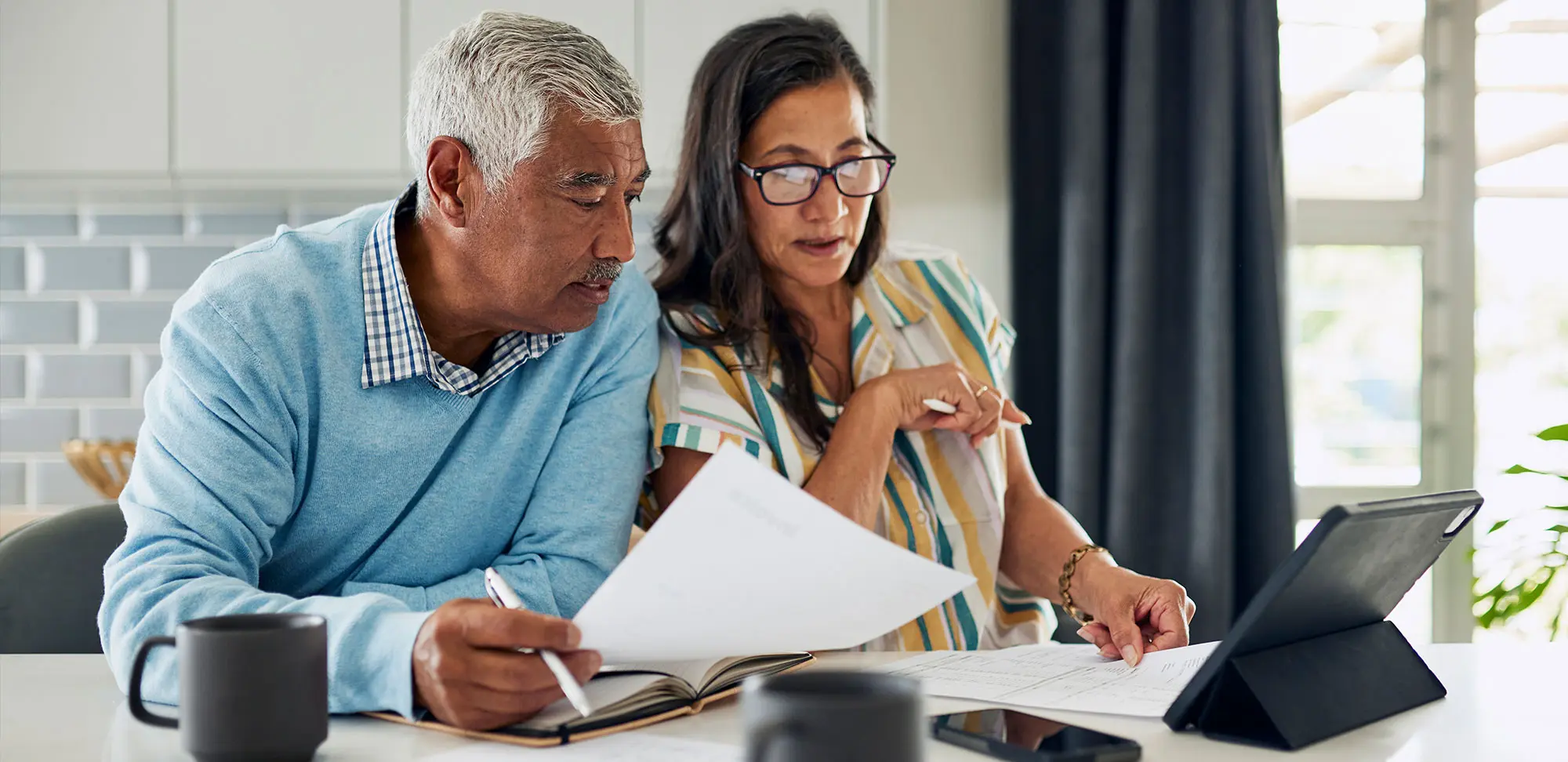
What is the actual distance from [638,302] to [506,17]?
36cm

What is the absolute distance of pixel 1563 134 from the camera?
3252 mm

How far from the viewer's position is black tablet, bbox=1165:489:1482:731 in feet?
2.76

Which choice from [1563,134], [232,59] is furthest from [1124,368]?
[232,59]

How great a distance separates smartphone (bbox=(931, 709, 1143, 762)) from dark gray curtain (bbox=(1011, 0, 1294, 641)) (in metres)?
1.91

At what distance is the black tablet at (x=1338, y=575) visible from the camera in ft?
2.76

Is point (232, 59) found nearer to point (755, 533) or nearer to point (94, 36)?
point (94, 36)

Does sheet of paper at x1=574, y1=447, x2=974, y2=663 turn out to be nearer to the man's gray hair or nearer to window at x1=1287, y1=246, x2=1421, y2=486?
the man's gray hair

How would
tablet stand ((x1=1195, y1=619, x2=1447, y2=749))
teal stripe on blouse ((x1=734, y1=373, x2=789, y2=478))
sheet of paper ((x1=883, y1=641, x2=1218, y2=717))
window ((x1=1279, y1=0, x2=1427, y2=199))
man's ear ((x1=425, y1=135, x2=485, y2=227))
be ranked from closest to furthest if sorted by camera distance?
1. tablet stand ((x1=1195, y1=619, x2=1447, y2=749))
2. sheet of paper ((x1=883, y1=641, x2=1218, y2=717))
3. man's ear ((x1=425, y1=135, x2=485, y2=227))
4. teal stripe on blouse ((x1=734, y1=373, x2=789, y2=478))
5. window ((x1=1279, y1=0, x2=1427, y2=199))

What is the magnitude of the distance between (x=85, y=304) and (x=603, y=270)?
220cm

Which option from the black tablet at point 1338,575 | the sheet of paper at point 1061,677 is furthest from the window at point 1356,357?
the black tablet at point 1338,575

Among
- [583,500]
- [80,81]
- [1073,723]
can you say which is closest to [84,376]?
[80,81]

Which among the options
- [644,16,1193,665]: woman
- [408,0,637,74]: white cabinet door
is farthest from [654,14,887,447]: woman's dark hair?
[408,0,637,74]: white cabinet door

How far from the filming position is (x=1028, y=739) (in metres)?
0.84

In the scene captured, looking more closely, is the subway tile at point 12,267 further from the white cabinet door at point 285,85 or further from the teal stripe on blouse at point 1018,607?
the teal stripe on blouse at point 1018,607
